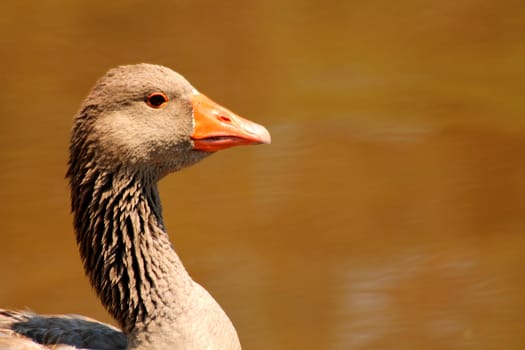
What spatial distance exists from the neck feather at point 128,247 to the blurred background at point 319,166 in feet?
5.30

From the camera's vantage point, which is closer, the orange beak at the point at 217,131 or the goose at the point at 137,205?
the goose at the point at 137,205

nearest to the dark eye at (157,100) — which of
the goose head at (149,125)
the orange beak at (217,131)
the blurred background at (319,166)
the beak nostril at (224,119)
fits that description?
the goose head at (149,125)

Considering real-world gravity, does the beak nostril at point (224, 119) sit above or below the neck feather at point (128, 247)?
above

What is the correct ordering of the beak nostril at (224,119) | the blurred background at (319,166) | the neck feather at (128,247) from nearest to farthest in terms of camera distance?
the neck feather at (128,247) < the beak nostril at (224,119) < the blurred background at (319,166)

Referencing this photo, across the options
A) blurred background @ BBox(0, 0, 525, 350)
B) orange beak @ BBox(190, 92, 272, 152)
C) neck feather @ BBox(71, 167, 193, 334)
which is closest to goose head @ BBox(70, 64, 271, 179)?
orange beak @ BBox(190, 92, 272, 152)

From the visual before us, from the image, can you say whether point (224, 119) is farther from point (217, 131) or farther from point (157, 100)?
point (157, 100)

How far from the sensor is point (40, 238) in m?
9.39

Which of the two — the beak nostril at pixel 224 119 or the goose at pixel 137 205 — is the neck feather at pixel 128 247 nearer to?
the goose at pixel 137 205

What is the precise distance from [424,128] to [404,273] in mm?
2382

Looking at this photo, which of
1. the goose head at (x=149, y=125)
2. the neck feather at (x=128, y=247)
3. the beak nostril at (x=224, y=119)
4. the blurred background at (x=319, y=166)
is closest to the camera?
the goose head at (x=149, y=125)

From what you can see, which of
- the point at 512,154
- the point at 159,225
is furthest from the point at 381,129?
the point at 159,225

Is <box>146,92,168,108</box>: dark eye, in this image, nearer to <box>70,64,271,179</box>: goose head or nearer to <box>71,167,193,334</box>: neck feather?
<box>70,64,271,179</box>: goose head

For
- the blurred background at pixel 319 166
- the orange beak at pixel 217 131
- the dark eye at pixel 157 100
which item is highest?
the dark eye at pixel 157 100

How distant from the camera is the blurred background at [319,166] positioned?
27.5 ft
